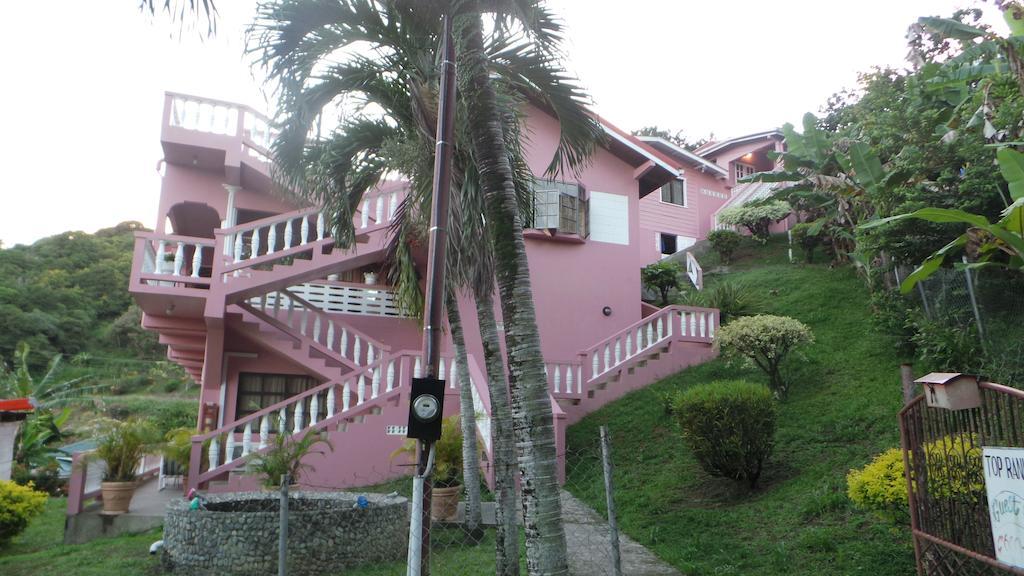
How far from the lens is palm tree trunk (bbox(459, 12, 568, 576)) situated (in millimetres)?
5191

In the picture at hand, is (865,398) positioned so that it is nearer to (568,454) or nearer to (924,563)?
(568,454)

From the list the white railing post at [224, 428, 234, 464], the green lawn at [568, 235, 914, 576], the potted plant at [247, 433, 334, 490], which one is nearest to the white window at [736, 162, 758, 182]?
the green lawn at [568, 235, 914, 576]

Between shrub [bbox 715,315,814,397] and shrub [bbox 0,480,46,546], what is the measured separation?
11.3 metres

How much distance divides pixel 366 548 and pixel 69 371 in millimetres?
36210

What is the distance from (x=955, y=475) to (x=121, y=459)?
1043 centimetres

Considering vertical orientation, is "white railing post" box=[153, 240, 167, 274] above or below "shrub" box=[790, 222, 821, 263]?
below

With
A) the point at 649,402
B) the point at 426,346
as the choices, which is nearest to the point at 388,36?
the point at 426,346

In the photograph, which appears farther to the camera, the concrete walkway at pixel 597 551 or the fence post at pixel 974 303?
the fence post at pixel 974 303

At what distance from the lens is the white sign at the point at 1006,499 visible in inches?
147

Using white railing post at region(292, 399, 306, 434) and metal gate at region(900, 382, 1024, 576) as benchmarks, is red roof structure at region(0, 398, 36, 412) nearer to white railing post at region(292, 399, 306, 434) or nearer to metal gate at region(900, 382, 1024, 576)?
white railing post at region(292, 399, 306, 434)

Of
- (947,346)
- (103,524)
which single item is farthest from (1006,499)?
(103,524)

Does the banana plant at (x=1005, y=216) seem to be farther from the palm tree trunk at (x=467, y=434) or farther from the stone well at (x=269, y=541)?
the stone well at (x=269, y=541)

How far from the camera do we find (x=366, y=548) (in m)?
7.96

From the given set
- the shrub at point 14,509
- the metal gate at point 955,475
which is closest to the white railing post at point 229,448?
the shrub at point 14,509
